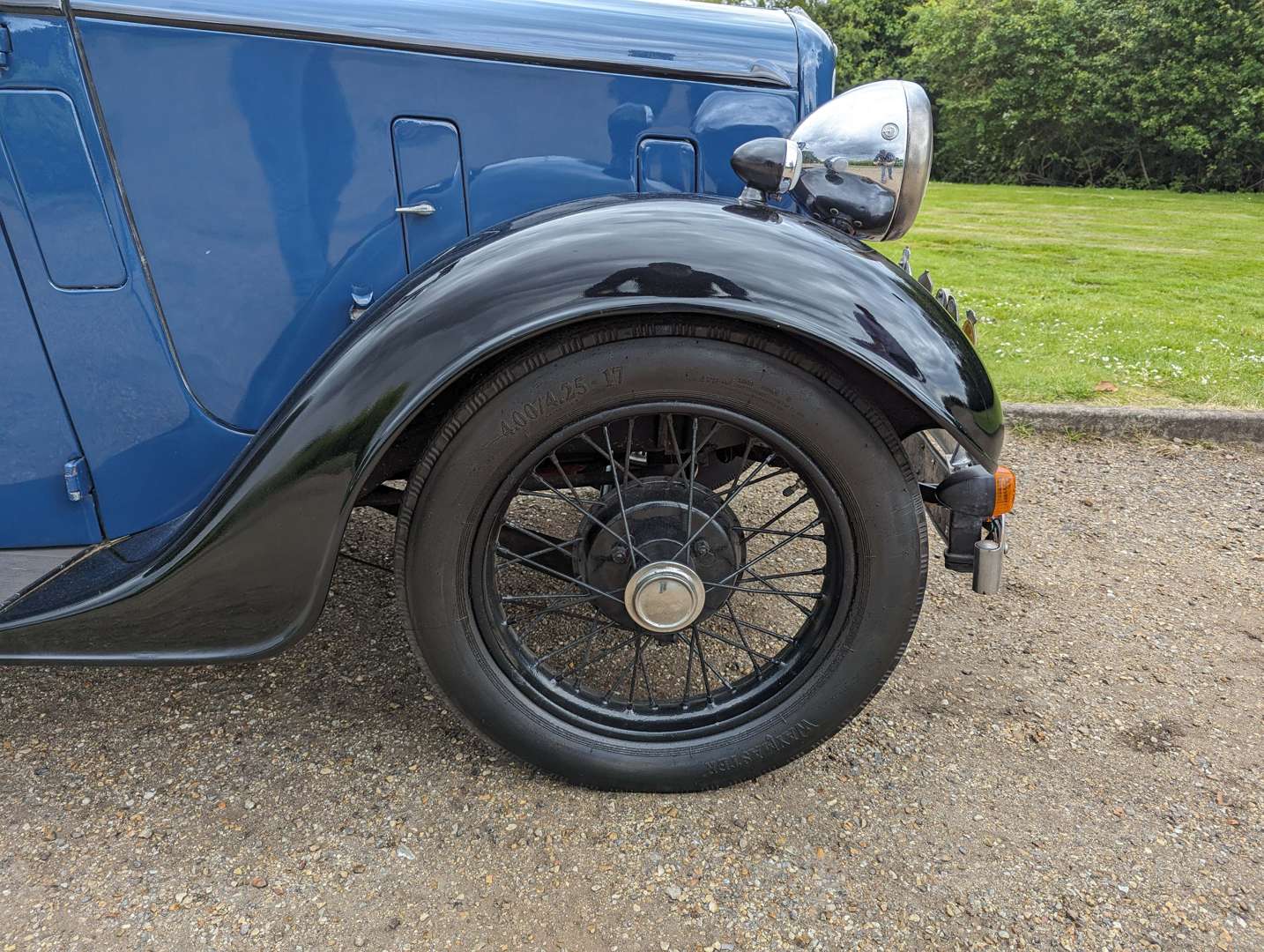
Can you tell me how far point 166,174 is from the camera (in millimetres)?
1839

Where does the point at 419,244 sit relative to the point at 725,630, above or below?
above

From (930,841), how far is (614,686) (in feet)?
2.63

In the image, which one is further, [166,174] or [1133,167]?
[1133,167]

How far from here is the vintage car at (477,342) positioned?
164cm

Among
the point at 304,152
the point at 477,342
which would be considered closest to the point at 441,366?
the point at 477,342

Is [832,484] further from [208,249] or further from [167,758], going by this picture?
[167,758]

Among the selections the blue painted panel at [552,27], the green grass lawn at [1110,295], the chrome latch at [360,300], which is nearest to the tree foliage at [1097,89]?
the green grass lawn at [1110,295]

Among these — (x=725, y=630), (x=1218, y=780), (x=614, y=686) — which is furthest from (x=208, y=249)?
(x=1218, y=780)

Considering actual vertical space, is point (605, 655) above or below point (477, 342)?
below

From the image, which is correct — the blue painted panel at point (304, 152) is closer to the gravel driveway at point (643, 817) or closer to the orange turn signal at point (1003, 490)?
the gravel driveway at point (643, 817)

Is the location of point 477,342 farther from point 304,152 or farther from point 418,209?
point 304,152

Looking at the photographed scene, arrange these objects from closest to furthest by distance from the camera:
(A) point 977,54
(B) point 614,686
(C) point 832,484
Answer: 1. (C) point 832,484
2. (B) point 614,686
3. (A) point 977,54

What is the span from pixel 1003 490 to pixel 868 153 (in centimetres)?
83

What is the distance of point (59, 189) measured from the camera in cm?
177
